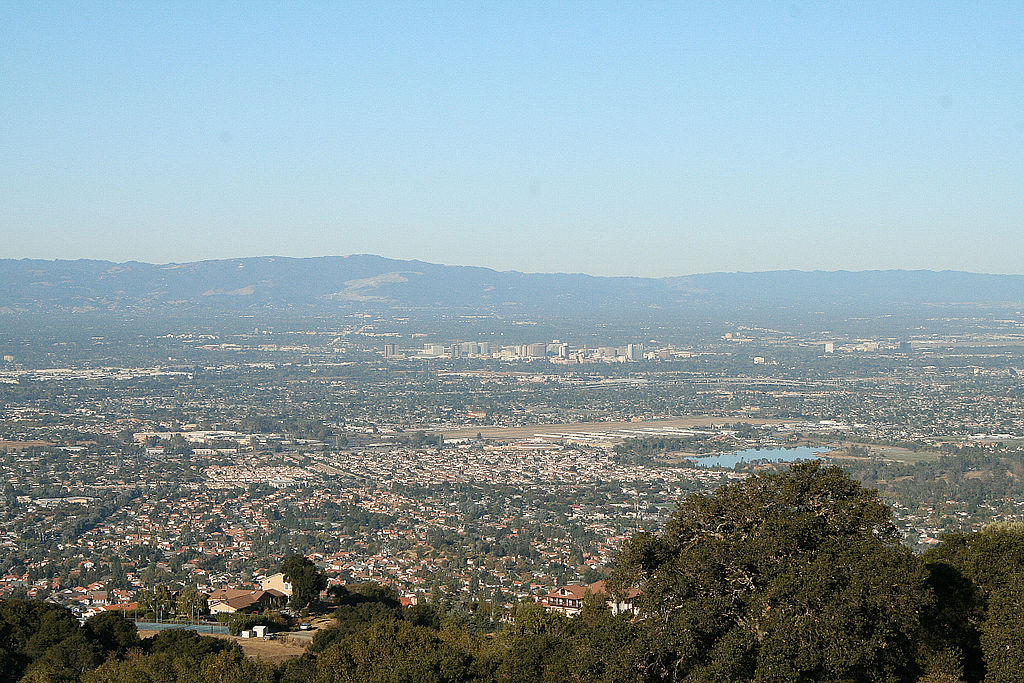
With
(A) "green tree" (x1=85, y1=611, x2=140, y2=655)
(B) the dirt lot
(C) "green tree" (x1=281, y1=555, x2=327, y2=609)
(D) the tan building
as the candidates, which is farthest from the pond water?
(A) "green tree" (x1=85, y1=611, x2=140, y2=655)

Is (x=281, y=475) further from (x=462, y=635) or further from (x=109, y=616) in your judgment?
(x=462, y=635)

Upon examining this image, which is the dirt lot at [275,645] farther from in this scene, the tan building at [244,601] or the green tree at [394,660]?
the green tree at [394,660]

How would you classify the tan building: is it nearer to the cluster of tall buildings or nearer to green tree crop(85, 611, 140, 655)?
green tree crop(85, 611, 140, 655)

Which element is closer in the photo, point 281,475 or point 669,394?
point 281,475

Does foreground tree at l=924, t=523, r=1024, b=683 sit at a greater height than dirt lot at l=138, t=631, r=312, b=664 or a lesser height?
greater

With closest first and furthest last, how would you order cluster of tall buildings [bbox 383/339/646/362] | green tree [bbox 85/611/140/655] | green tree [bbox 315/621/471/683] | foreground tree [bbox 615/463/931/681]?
foreground tree [bbox 615/463/931/681] → green tree [bbox 315/621/471/683] → green tree [bbox 85/611/140/655] → cluster of tall buildings [bbox 383/339/646/362]

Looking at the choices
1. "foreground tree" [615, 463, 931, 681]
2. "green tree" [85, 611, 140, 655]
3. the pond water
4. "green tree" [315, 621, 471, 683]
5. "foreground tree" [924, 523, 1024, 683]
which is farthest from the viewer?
the pond water

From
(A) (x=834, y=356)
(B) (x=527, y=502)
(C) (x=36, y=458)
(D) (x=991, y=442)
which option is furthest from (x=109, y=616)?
(A) (x=834, y=356)
